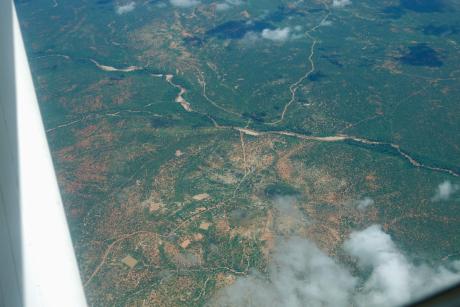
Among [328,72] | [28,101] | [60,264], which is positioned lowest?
[328,72]

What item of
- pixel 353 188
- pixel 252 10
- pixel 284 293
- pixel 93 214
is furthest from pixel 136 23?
pixel 284 293

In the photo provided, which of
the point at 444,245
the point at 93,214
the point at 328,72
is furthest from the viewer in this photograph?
the point at 328,72

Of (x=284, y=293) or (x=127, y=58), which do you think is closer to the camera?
(x=284, y=293)

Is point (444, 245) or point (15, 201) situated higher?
point (15, 201)

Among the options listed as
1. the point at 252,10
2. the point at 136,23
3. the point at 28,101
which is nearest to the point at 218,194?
the point at 28,101

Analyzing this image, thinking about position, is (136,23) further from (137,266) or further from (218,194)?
(137,266)

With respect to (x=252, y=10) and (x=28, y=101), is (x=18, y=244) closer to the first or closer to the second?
(x=28, y=101)

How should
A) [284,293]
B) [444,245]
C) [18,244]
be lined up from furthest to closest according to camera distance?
[444,245] → [284,293] → [18,244]
